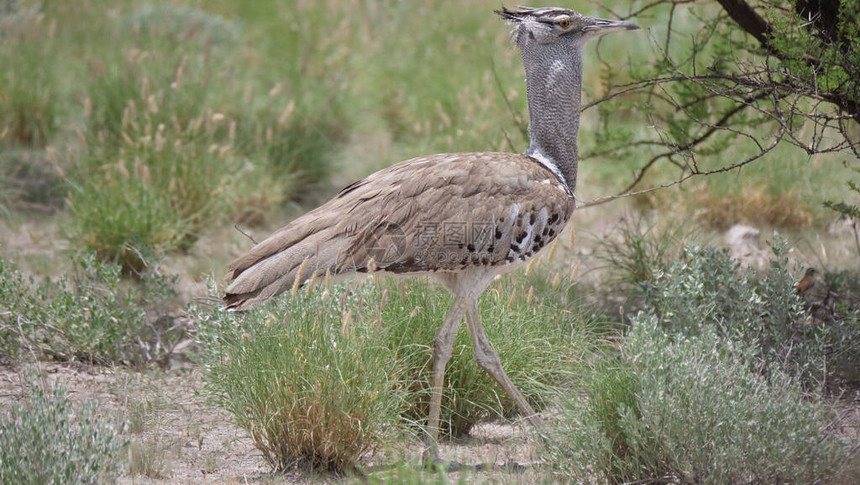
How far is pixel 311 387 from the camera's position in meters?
3.65

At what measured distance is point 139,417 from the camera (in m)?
4.25

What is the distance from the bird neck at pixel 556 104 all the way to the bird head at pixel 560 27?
5 centimetres

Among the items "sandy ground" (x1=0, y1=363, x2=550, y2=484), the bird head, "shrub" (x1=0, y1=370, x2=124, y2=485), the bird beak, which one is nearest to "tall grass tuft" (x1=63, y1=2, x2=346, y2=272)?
"sandy ground" (x1=0, y1=363, x2=550, y2=484)

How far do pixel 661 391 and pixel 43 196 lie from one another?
5.65m

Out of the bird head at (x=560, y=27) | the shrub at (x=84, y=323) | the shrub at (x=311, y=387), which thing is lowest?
the shrub at (x=84, y=323)

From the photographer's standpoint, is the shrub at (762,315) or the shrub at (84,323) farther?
the shrub at (84,323)

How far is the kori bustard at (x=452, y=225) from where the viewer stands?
156 inches

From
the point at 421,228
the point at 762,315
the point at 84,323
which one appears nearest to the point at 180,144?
the point at 84,323

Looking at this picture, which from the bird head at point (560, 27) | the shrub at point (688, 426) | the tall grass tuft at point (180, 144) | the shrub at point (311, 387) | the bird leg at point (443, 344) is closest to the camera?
the shrub at point (688, 426)

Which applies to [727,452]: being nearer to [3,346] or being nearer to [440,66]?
[3,346]

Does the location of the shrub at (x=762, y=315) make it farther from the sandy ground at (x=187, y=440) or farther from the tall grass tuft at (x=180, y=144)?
the tall grass tuft at (x=180, y=144)

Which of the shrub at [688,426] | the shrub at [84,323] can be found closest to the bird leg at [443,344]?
the shrub at [688,426]

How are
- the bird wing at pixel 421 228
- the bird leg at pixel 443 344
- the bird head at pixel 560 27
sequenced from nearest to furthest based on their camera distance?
the bird wing at pixel 421 228, the bird leg at pixel 443 344, the bird head at pixel 560 27

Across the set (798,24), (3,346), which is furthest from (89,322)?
(798,24)
